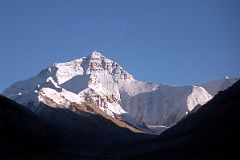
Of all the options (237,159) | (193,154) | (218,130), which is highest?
(218,130)

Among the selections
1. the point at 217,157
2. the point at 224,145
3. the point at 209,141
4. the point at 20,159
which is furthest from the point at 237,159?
the point at 20,159

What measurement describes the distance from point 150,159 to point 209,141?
67.4 feet

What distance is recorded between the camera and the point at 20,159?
17650 centimetres

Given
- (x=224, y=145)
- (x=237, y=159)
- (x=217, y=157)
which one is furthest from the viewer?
(x=224, y=145)

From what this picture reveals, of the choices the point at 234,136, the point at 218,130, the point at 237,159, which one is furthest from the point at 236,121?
the point at 237,159

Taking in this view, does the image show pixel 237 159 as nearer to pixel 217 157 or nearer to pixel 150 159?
pixel 217 157

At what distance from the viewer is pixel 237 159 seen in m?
132

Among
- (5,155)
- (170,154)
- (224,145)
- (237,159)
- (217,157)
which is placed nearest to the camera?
(237,159)

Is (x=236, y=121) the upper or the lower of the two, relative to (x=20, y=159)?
upper

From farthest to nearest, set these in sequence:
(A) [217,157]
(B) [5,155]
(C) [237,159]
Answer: (B) [5,155], (A) [217,157], (C) [237,159]

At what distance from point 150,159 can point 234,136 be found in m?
28.8

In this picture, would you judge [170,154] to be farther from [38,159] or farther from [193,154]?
[38,159]

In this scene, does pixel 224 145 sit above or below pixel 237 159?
above

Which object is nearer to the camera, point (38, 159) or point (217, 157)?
point (217, 157)
